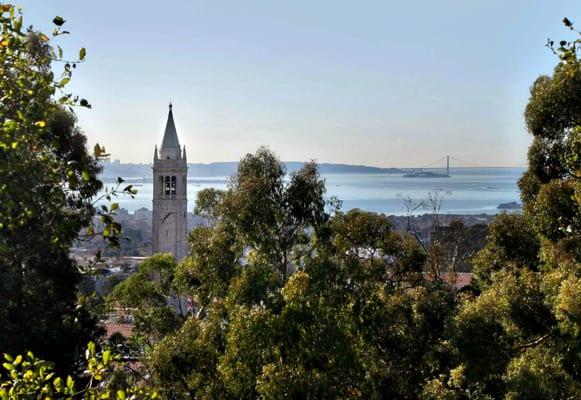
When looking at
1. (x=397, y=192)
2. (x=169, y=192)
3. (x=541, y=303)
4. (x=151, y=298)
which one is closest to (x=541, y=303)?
(x=541, y=303)

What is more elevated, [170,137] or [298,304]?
[170,137]

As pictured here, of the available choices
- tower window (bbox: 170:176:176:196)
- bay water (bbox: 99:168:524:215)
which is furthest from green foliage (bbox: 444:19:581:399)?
bay water (bbox: 99:168:524:215)

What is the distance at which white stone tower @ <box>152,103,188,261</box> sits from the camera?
3962cm

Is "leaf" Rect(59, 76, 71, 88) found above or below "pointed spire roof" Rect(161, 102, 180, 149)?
below

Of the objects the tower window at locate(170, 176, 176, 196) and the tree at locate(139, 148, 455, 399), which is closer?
the tree at locate(139, 148, 455, 399)

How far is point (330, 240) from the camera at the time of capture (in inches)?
336

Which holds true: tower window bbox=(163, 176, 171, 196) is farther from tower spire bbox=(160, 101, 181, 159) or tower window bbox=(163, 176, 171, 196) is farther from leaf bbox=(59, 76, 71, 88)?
leaf bbox=(59, 76, 71, 88)

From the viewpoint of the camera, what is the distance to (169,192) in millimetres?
39969

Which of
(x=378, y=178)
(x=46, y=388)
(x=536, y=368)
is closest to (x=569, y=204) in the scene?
(x=536, y=368)

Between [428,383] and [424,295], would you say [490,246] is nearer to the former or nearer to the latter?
[424,295]

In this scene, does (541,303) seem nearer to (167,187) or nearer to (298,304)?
(298,304)

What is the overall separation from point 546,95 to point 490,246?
7.57 ft

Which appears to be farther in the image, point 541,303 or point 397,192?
point 397,192

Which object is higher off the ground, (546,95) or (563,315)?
(546,95)
